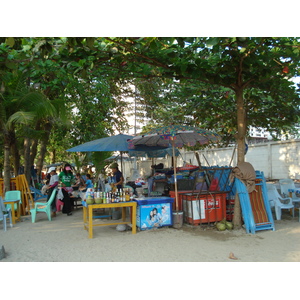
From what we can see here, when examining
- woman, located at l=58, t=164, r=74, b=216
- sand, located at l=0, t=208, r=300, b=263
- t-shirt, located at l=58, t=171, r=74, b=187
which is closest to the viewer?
sand, located at l=0, t=208, r=300, b=263

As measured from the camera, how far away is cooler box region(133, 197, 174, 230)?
6.91m

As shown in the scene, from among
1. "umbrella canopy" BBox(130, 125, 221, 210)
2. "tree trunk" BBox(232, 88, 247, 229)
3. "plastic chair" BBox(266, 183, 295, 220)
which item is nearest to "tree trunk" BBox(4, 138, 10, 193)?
"umbrella canopy" BBox(130, 125, 221, 210)

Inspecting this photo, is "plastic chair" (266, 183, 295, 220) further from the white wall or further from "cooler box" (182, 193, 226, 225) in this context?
the white wall

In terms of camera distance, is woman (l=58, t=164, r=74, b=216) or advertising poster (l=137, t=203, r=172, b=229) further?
woman (l=58, t=164, r=74, b=216)

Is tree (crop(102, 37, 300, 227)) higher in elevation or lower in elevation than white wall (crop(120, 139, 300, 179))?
higher

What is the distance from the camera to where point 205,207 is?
723 centimetres

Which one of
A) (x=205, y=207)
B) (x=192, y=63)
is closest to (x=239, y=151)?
(x=205, y=207)

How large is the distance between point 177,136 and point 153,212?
6.82ft

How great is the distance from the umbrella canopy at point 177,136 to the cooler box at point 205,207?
390 millimetres

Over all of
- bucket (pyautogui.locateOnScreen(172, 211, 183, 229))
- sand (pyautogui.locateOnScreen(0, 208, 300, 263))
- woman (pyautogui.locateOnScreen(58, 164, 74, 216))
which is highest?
woman (pyautogui.locateOnScreen(58, 164, 74, 216))

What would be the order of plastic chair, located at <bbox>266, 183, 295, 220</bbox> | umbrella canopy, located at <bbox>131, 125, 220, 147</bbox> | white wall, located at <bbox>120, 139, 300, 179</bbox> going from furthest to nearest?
white wall, located at <bbox>120, 139, 300, 179</bbox> → plastic chair, located at <bbox>266, 183, 295, 220</bbox> → umbrella canopy, located at <bbox>131, 125, 220, 147</bbox>

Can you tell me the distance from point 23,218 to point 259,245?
7.05m

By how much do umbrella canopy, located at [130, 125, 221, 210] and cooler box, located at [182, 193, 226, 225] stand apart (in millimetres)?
390

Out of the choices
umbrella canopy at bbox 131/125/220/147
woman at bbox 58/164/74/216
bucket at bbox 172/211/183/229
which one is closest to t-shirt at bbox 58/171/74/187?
woman at bbox 58/164/74/216
